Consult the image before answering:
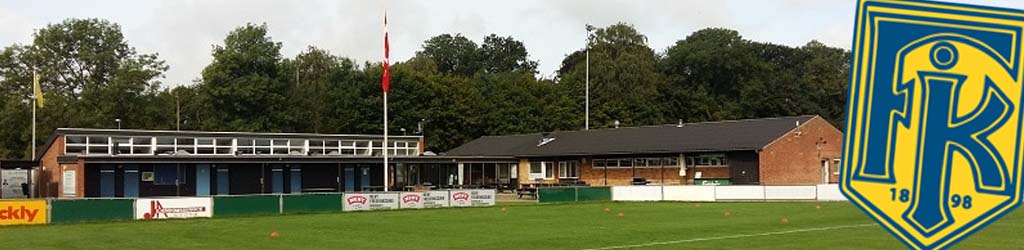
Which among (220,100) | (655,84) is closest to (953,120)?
(220,100)

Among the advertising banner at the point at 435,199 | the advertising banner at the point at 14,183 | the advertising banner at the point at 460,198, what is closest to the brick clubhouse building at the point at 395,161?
the advertising banner at the point at 14,183

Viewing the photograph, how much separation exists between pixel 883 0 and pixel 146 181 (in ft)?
166

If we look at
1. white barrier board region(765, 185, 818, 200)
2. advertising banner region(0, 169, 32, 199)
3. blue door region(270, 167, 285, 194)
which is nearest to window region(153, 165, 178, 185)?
blue door region(270, 167, 285, 194)

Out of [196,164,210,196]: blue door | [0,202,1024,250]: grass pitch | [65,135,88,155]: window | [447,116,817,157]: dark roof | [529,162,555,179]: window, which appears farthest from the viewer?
[529,162,555,179]: window

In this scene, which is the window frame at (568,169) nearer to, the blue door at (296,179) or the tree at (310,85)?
the blue door at (296,179)

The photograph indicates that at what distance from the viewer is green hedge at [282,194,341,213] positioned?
36.2m

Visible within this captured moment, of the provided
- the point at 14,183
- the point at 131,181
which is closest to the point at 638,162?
the point at 131,181

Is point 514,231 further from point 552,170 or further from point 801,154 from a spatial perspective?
point 552,170

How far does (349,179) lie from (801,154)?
2446 centimetres

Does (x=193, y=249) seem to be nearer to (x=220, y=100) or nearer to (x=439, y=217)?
(x=439, y=217)

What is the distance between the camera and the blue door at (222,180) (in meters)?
52.6

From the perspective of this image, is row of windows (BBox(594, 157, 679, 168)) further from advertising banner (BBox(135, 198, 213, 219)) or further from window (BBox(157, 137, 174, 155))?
advertising banner (BBox(135, 198, 213, 219))

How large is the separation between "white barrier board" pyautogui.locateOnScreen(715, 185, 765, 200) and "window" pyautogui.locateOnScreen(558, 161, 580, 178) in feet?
60.9

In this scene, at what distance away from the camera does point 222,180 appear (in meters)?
52.8
